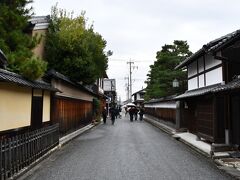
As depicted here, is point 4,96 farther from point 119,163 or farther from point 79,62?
point 79,62

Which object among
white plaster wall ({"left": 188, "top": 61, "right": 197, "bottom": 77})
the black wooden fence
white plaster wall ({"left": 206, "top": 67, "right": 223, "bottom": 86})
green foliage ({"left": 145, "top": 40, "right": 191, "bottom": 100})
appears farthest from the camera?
green foliage ({"left": 145, "top": 40, "right": 191, "bottom": 100})

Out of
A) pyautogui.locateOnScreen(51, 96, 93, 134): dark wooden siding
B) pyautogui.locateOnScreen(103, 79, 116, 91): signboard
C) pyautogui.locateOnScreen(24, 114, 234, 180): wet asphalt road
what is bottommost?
pyautogui.locateOnScreen(24, 114, 234, 180): wet asphalt road

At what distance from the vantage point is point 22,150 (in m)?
10.2

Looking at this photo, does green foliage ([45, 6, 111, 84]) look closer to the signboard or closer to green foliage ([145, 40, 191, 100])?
green foliage ([145, 40, 191, 100])

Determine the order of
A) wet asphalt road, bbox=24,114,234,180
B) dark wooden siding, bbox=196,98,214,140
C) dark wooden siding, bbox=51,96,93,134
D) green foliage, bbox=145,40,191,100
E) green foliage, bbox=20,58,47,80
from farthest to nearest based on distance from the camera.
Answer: green foliage, bbox=145,40,191,100 < dark wooden siding, bbox=51,96,93,134 < dark wooden siding, bbox=196,98,214,140 < green foliage, bbox=20,58,47,80 < wet asphalt road, bbox=24,114,234,180

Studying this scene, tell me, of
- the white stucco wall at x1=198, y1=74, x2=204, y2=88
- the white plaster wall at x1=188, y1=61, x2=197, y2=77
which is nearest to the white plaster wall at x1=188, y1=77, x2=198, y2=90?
the white plaster wall at x1=188, y1=61, x2=197, y2=77

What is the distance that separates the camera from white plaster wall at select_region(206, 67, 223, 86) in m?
16.7

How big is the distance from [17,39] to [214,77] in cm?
996

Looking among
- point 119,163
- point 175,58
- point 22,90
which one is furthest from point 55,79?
point 175,58

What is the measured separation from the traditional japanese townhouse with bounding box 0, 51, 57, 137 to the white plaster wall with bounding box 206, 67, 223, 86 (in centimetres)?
843

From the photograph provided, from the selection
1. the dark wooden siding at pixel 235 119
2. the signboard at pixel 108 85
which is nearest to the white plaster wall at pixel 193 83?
the dark wooden siding at pixel 235 119

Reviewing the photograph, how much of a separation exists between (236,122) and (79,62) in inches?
520

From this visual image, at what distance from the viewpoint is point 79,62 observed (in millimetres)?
24703

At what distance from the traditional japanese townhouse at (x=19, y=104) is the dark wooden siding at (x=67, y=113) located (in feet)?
6.89
